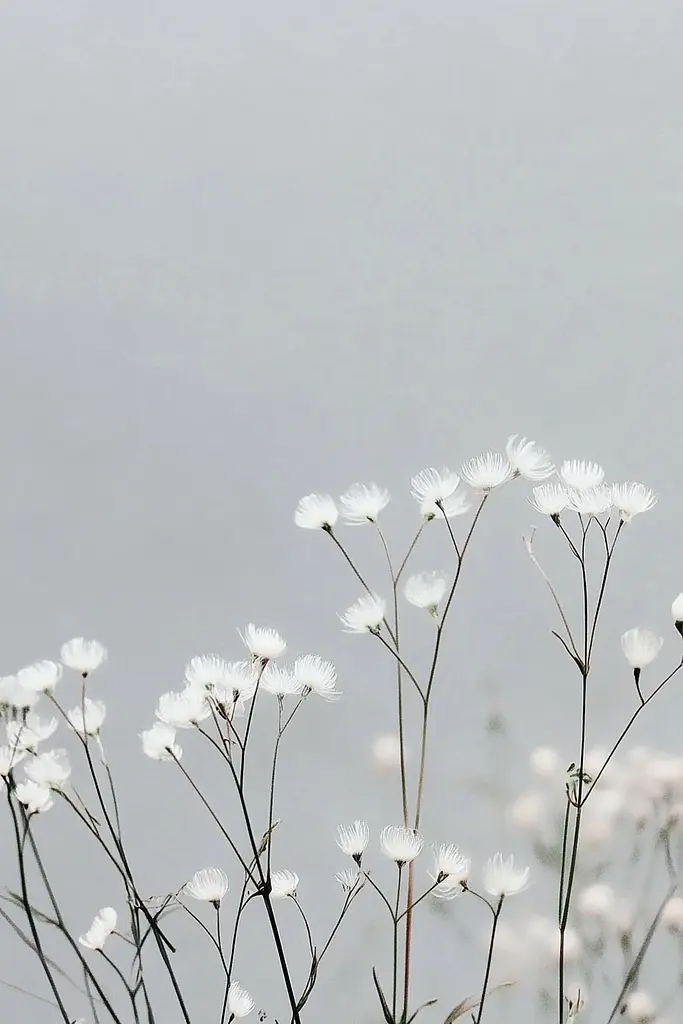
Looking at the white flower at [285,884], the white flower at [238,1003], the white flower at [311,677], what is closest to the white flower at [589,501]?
the white flower at [311,677]

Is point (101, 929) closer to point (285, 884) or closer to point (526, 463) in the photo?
point (285, 884)

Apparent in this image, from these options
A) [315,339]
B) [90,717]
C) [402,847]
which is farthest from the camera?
[315,339]

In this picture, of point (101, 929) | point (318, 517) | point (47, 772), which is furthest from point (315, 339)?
point (101, 929)

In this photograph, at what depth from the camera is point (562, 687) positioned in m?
0.85

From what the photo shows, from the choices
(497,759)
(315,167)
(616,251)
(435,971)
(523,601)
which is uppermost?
(315,167)

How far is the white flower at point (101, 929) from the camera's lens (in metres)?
0.77

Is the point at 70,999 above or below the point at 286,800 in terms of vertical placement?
below

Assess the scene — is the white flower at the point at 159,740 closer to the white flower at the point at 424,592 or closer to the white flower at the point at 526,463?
the white flower at the point at 424,592

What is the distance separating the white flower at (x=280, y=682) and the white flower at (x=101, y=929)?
257 mm

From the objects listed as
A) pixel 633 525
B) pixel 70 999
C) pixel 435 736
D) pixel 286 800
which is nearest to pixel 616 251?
pixel 633 525

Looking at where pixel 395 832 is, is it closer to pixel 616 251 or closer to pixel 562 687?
pixel 562 687

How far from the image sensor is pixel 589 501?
718mm

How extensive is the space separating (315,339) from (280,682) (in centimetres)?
36

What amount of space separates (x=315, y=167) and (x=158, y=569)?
44 centimetres
